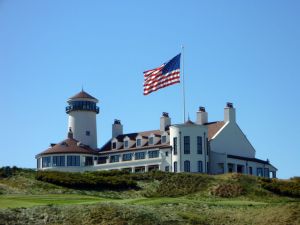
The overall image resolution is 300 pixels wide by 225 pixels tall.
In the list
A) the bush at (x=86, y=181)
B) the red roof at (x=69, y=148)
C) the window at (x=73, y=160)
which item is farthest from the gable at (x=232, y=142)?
the bush at (x=86, y=181)

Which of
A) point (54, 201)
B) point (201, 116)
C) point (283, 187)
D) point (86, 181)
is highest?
point (201, 116)

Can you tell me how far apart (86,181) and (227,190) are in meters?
11.0

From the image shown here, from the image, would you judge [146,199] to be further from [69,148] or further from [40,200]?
[69,148]

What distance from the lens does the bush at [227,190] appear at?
2183 inches

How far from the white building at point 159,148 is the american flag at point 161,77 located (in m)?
7.31

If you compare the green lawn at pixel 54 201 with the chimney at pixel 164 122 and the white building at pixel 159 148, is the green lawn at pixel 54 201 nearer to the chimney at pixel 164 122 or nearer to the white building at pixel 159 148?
the white building at pixel 159 148

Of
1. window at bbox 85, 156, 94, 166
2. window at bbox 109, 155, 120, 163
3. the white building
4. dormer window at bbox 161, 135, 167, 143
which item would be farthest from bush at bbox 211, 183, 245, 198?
window at bbox 85, 156, 94, 166

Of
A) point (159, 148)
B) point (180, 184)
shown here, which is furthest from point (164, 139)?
point (180, 184)

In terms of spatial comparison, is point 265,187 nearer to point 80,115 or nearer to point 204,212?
point 204,212

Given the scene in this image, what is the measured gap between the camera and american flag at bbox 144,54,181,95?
2884 inches

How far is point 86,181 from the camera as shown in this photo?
182 feet

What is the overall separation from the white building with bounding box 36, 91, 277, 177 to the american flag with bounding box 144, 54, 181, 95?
24.0 ft

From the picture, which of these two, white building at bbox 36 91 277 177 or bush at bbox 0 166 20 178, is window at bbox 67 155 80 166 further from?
bush at bbox 0 166 20 178

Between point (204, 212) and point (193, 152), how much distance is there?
3681 cm
